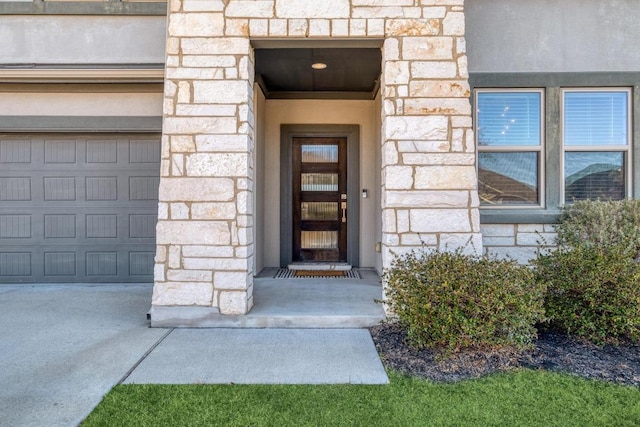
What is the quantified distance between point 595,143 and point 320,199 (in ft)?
12.7

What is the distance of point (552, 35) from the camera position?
4891mm

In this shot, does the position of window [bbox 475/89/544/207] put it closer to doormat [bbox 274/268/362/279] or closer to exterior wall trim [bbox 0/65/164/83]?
doormat [bbox 274/268/362/279]

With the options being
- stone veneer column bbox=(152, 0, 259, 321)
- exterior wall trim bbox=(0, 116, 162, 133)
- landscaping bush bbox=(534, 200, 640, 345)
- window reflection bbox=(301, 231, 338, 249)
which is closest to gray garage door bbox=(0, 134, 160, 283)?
exterior wall trim bbox=(0, 116, 162, 133)

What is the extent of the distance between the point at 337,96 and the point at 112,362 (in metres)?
5.00

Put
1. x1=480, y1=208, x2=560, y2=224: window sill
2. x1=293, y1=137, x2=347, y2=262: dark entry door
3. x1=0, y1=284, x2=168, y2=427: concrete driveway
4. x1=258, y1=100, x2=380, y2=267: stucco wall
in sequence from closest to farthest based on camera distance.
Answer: x1=0, y1=284, x2=168, y2=427: concrete driveway → x1=480, y1=208, x2=560, y2=224: window sill → x1=258, y1=100, x2=380, y2=267: stucco wall → x1=293, y1=137, x2=347, y2=262: dark entry door

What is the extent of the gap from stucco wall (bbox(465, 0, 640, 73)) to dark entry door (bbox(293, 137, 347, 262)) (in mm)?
2616

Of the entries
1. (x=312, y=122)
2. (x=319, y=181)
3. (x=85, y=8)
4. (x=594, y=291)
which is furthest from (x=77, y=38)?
(x=594, y=291)

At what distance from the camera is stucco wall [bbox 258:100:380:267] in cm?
662

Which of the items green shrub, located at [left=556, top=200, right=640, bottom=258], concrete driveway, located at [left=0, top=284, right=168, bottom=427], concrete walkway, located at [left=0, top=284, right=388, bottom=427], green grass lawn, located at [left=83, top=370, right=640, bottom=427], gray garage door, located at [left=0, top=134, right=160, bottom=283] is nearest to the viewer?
green grass lawn, located at [left=83, top=370, right=640, bottom=427]

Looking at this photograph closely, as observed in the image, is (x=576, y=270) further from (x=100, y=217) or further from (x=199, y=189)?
(x=100, y=217)

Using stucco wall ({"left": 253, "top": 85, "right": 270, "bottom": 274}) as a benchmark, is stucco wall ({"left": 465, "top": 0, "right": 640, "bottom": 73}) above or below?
above

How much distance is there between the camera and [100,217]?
18.9ft

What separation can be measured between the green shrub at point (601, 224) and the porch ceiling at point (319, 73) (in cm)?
298

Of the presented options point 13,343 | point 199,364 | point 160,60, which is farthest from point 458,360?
point 160,60
